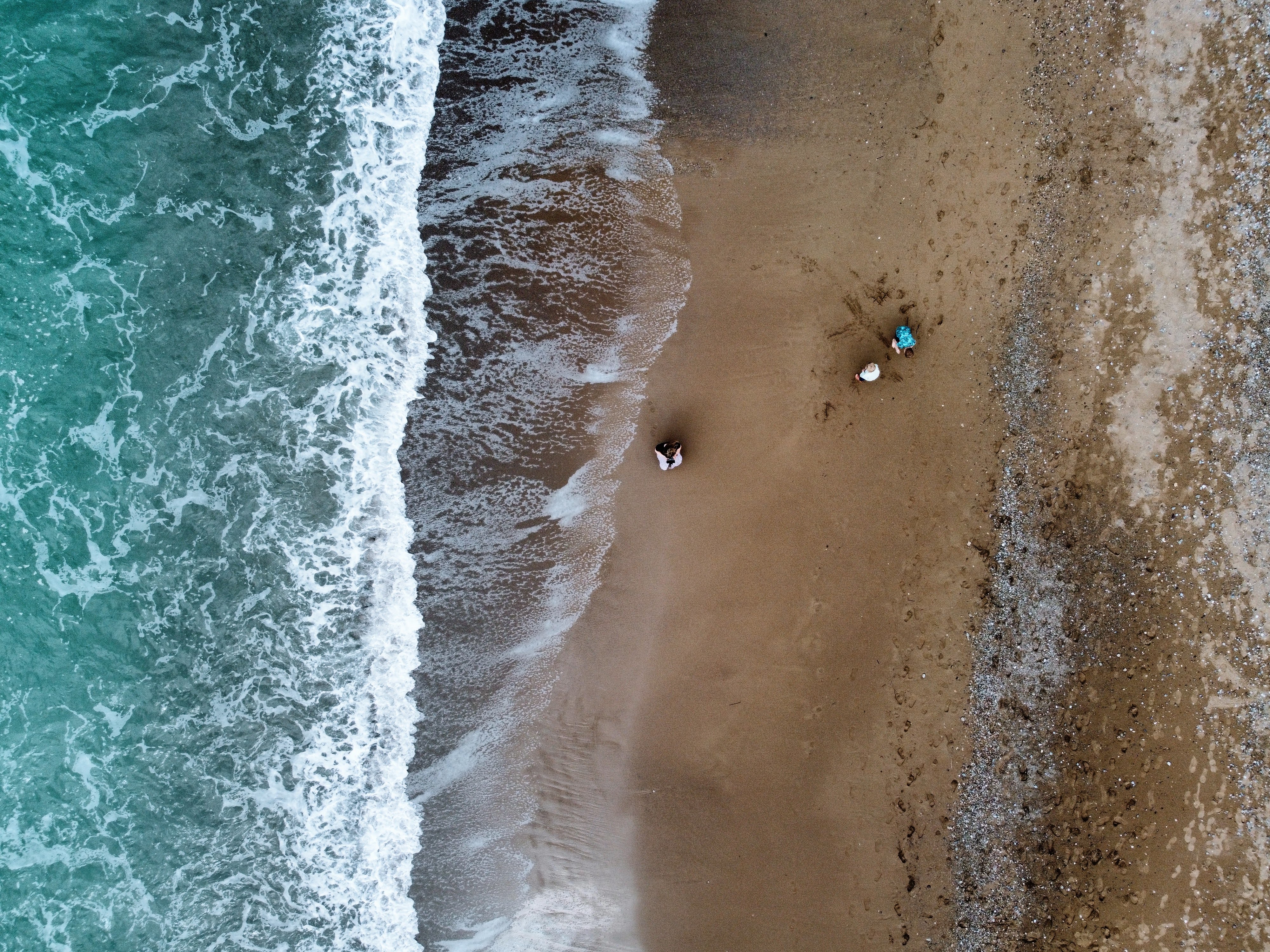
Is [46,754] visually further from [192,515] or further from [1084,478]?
[1084,478]

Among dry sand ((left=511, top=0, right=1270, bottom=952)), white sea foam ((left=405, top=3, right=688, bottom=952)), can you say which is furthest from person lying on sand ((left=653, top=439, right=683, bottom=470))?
white sea foam ((left=405, top=3, right=688, bottom=952))

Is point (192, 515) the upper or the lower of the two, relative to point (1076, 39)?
lower

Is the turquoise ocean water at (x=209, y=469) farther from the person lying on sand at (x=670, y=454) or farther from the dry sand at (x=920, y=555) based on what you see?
the person lying on sand at (x=670, y=454)

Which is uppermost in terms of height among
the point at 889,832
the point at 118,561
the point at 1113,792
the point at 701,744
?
the point at 118,561

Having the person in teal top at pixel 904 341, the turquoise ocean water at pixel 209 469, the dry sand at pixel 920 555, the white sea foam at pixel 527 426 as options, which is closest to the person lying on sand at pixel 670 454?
the dry sand at pixel 920 555

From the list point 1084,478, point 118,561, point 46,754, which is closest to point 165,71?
point 118,561

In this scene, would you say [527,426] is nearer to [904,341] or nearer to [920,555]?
[904,341]

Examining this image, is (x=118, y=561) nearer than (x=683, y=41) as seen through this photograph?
No
